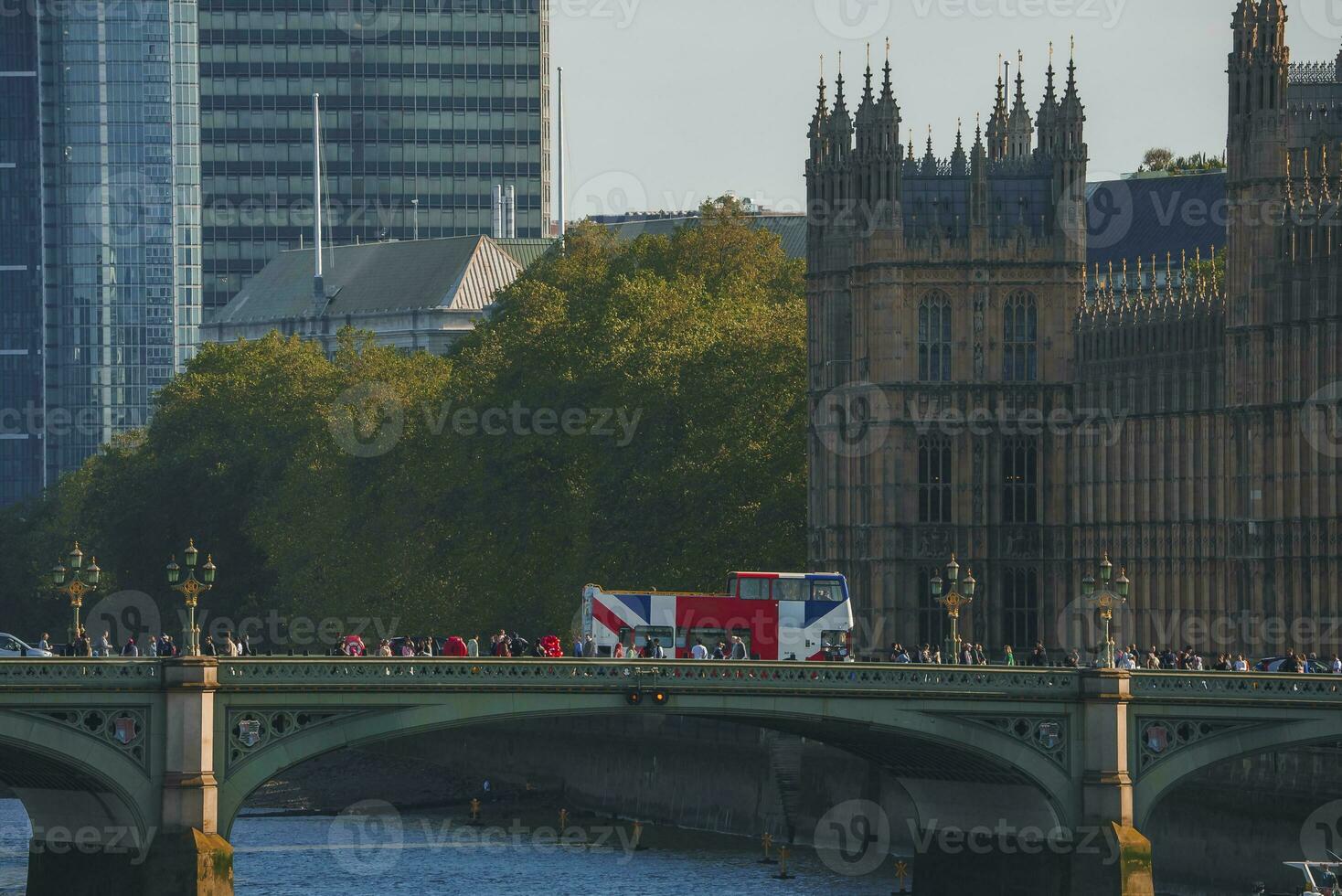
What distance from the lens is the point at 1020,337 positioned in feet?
313

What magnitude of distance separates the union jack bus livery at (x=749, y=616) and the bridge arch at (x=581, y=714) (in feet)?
42.9

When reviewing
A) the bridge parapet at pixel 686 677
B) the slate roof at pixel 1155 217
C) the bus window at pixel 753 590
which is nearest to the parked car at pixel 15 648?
the bridge parapet at pixel 686 677

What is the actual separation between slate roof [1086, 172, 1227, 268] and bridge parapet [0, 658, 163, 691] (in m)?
60.5

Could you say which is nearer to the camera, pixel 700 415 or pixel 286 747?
pixel 286 747

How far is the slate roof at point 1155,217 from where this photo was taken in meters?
125

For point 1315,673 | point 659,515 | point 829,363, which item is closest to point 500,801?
point 659,515

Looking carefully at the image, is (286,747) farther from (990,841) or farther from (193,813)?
(990,841)

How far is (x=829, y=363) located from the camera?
3836 inches

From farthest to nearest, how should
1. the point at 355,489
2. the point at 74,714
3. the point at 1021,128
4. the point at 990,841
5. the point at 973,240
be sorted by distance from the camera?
the point at 355,489, the point at 1021,128, the point at 973,240, the point at 990,841, the point at 74,714

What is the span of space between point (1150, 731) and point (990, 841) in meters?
6.32

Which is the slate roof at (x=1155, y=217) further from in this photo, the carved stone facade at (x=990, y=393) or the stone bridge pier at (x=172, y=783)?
the stone bridge pier at (x=172, y=783)

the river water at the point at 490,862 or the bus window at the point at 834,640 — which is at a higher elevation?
the bus window at the point at 834,640

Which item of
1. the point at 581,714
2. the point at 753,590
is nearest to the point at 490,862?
the point at 753,590

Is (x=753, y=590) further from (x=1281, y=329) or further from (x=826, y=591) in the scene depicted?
(x=1281, y=329)
